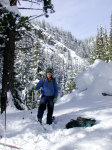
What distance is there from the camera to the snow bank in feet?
41.0

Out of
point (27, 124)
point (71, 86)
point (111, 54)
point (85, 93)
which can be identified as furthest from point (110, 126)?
point (71, 86)

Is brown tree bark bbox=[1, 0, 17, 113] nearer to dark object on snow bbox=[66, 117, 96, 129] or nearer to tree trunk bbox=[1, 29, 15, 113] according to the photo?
tree trunk bbox=[1, 29, 15, 113]

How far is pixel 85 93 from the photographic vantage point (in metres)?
13.1

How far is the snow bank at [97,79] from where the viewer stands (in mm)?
12495

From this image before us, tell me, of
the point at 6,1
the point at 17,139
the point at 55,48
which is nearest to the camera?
the point at 17,139

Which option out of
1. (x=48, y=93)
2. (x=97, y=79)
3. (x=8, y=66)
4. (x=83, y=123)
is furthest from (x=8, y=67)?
(x=97, y=79)

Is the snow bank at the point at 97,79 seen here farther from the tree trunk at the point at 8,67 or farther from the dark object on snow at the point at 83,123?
the dark object on snow at the point at 83,123

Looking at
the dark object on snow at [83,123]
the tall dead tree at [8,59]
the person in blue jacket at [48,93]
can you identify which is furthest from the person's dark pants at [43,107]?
the tall dead tree at [8,59]

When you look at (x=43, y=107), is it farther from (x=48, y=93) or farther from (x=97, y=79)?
(x=97, y=79)

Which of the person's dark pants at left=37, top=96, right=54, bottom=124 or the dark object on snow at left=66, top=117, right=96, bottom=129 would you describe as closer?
the dark object on snow at left=66, top=117, right=96, bottom=129

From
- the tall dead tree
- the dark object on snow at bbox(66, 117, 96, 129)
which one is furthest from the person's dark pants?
the tall dead tree

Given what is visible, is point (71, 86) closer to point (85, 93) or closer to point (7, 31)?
point (85, 93)

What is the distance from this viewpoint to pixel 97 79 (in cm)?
1322

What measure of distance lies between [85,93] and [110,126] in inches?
330
